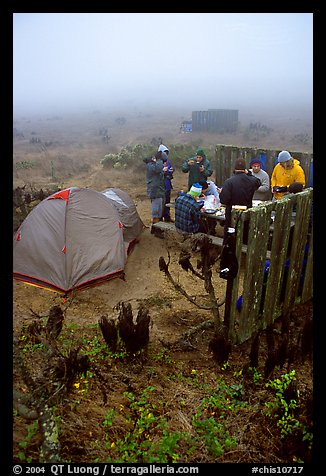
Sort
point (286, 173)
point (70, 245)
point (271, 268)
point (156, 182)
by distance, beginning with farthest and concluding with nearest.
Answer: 1. point (156, 182)
2. point (286, 173)
3. point (70, 245)
4. point (271, 268)

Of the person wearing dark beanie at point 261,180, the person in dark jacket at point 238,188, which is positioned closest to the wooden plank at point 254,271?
the person in dark jacket at point 238,188

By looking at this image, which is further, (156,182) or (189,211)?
(156,182)

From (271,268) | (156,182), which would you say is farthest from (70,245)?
(271,268)

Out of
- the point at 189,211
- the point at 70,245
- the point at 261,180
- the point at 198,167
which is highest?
the point at 198,167

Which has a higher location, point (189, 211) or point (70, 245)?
point (189, 211)

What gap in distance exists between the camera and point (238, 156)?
938cm

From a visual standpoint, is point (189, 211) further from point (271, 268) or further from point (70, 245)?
point (271, 268)

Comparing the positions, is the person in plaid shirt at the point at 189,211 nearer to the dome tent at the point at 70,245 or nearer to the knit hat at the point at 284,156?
the dome tent at the point at 70,245

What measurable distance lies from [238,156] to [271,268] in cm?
546

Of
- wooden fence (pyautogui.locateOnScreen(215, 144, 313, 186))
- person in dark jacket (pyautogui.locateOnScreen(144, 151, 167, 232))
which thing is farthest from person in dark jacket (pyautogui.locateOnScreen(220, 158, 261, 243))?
wooden fence (pyautogui.locateOnScreen(215, 144, 313, 186))

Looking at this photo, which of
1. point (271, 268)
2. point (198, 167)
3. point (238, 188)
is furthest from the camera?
point (198, 167)

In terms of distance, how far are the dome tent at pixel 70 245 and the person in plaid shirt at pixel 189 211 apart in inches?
48.9

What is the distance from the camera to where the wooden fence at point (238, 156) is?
8203mm
